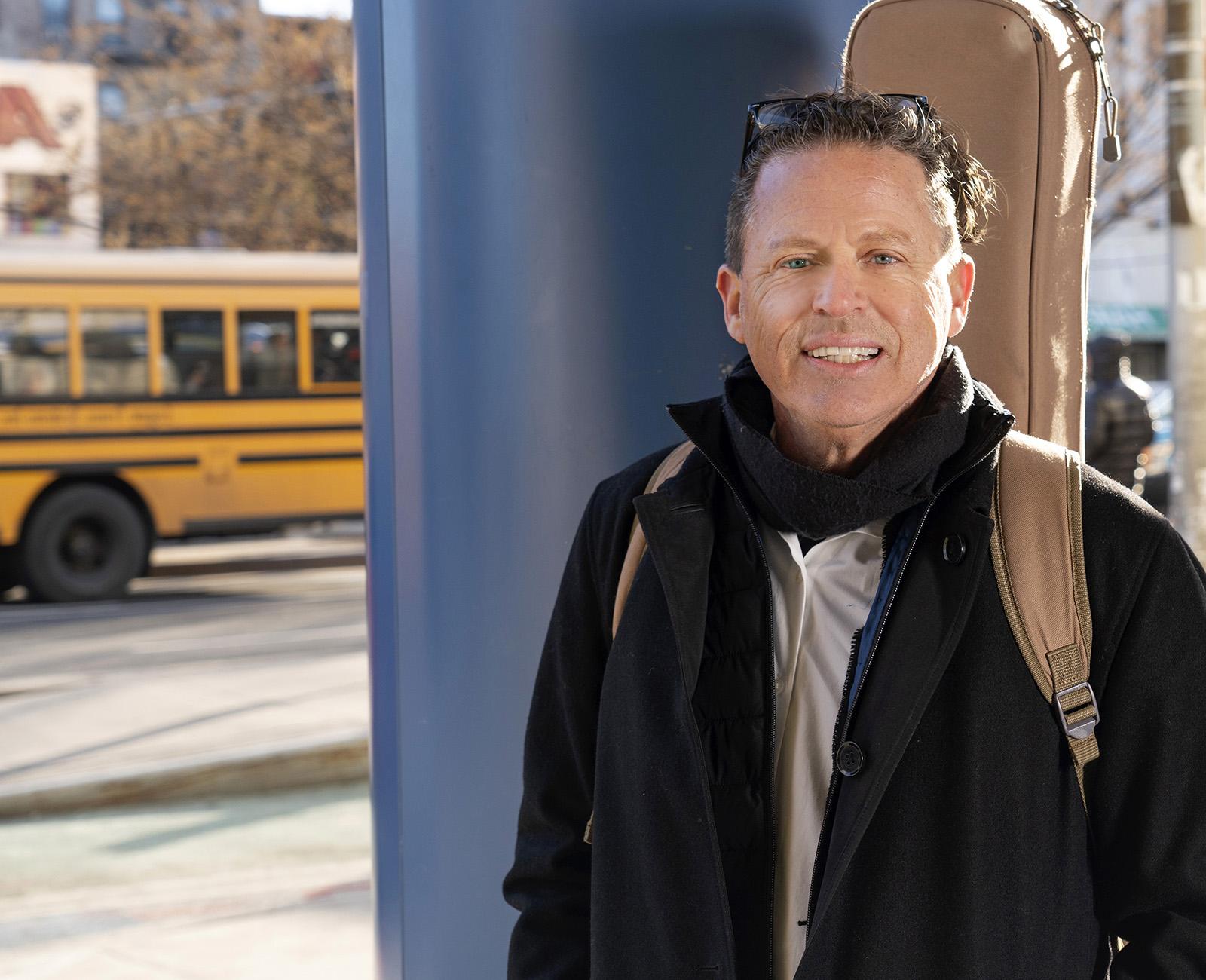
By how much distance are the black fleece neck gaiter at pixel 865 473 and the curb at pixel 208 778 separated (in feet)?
16.9

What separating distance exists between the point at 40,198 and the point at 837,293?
19.2 meters

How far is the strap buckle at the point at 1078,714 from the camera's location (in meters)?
1.45

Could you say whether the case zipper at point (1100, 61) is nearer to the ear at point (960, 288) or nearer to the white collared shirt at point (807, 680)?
the ear at point (960, 288)

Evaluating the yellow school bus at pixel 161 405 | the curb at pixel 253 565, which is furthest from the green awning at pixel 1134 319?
the yellow school bus at pixel 161 405

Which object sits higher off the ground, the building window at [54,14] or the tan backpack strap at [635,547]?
the building window at [54,14]

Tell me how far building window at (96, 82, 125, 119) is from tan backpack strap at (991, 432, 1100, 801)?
19.8 metres

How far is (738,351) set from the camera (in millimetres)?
2482

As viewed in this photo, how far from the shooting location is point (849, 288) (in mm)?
1607

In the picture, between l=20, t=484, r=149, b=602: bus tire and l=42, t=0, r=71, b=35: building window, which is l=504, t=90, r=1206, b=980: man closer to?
l=20, t=484, r=149, b=602: bus tire

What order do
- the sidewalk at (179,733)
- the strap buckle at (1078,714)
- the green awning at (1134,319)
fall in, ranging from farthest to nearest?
the green awning at (1134,319)
the sidewalk at (179,733)
the strap buckle at (1078,714)

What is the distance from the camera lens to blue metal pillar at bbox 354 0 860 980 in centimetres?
235

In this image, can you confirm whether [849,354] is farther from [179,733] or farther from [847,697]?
[179,733]

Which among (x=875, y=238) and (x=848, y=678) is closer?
(x=848, y=678)

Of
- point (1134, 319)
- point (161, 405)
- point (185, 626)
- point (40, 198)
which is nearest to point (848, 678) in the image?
point (185, 626)
